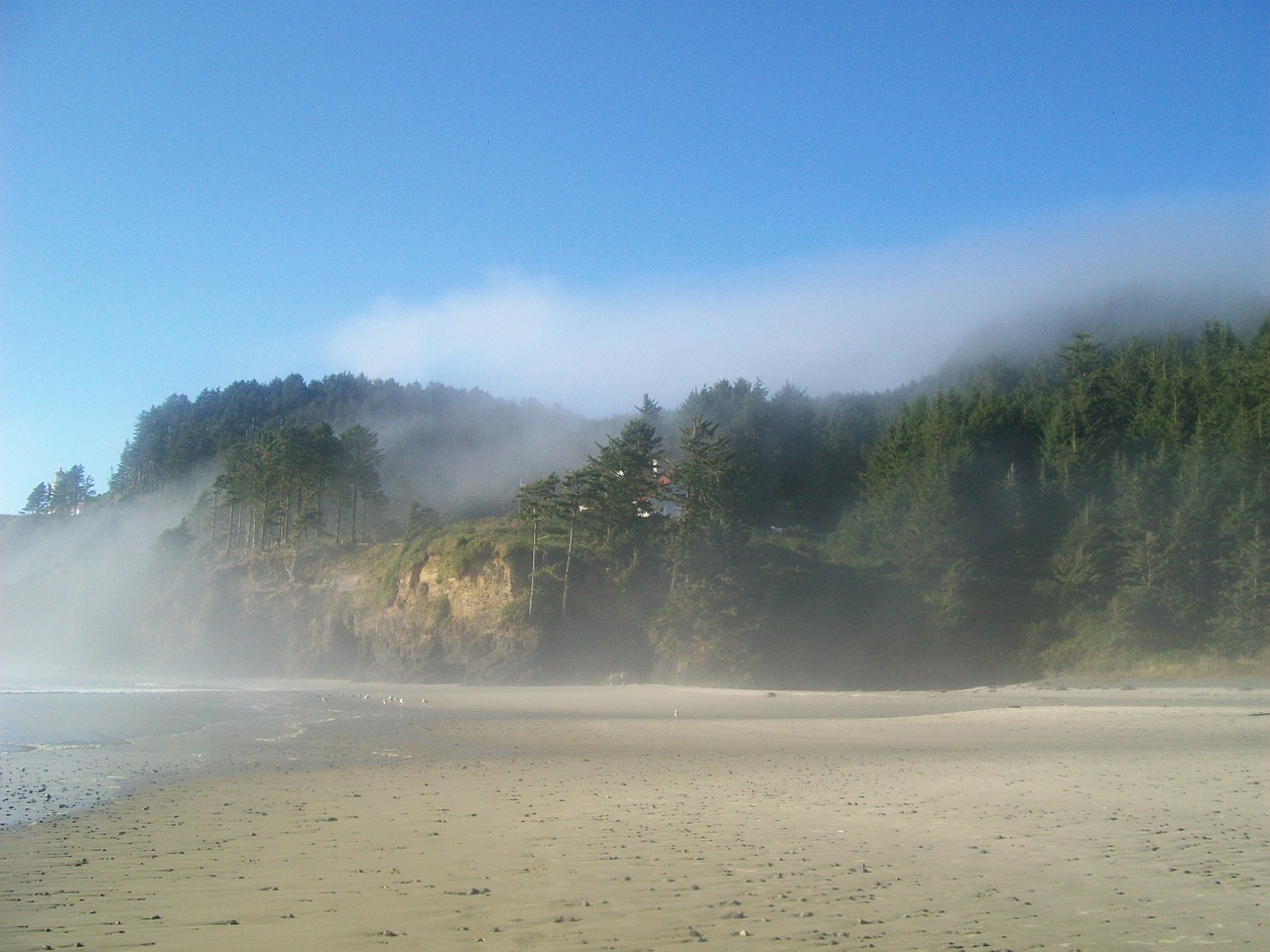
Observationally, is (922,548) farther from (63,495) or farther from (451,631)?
(63,495)

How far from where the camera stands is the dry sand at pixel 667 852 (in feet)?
19.6

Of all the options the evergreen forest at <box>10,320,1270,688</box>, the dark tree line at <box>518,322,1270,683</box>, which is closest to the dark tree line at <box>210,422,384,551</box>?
the evergreen forest at <box>10,320,1270,688</box>

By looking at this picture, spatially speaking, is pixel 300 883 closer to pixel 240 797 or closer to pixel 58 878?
pixel 58 878

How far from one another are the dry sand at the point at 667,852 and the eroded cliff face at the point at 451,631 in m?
26.2

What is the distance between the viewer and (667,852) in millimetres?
8180

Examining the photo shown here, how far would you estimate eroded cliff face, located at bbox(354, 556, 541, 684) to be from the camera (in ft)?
141

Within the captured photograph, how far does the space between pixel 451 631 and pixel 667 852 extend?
1530 inches

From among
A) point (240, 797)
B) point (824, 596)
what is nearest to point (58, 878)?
point (240, 797)

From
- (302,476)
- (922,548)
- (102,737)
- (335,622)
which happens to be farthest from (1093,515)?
(302,476)

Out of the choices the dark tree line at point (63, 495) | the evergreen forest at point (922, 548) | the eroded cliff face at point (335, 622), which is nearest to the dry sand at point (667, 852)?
the evergreen forest at point (922, 548)

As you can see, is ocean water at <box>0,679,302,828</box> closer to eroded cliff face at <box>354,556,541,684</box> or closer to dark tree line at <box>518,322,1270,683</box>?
eroded cliff face at <box>354,556,541,684</box>

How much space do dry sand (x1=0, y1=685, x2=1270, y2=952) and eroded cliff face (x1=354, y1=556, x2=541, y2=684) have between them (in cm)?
2625

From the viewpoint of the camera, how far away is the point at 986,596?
4391 cm

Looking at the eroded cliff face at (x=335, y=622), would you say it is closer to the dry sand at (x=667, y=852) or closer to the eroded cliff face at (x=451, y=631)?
the eroded cliff face at (x=451, y=631)
